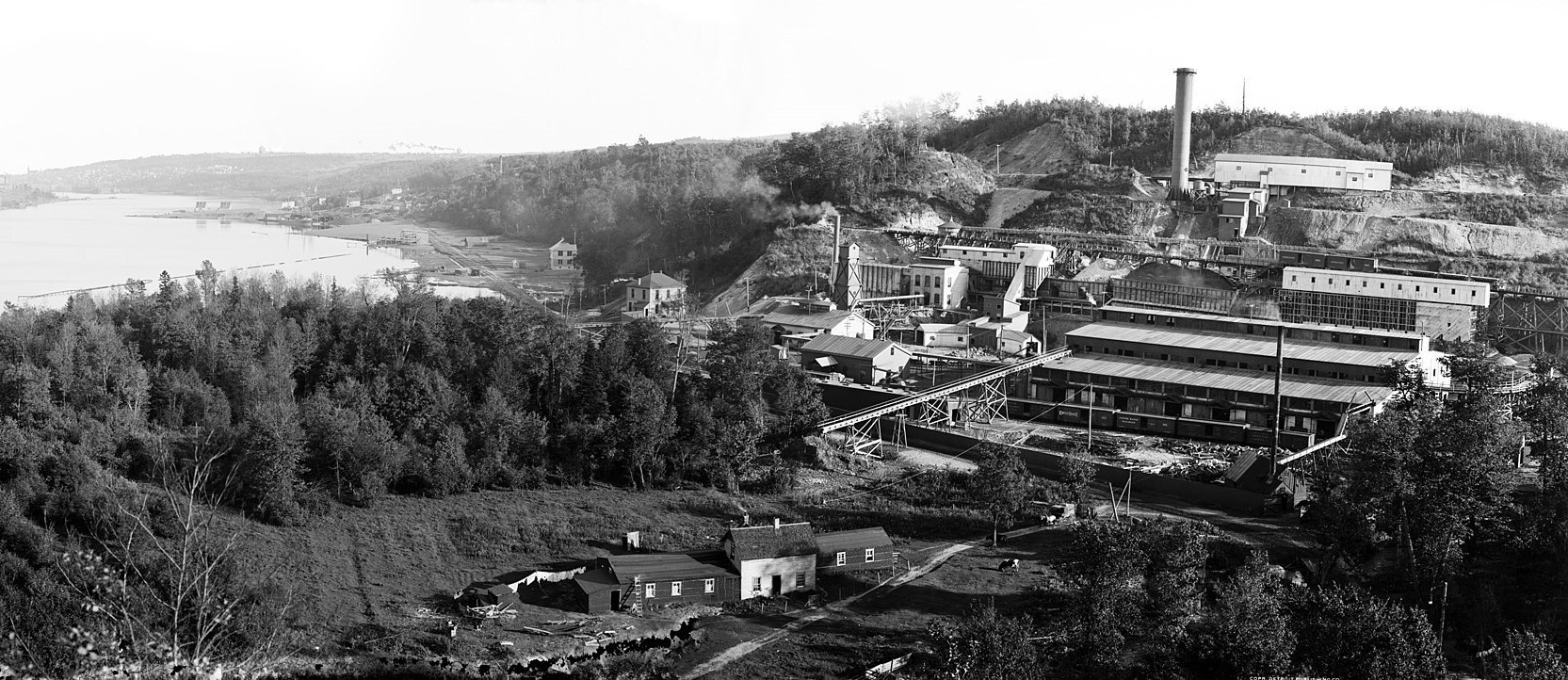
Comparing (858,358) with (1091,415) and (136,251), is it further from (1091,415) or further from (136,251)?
(136,251)

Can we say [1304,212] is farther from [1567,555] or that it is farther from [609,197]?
[609,197]

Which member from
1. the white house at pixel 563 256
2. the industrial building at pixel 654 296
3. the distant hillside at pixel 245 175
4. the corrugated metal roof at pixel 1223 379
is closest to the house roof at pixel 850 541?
the corrugated metal roof at pixel 1223 379

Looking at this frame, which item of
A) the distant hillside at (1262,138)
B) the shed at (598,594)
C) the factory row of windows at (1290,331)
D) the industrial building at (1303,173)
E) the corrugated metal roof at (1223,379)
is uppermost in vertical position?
the distant hillside at (1262,138)

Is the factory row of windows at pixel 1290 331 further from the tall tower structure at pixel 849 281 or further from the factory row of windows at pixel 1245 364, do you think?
the tall tower structure at pixel 849 281

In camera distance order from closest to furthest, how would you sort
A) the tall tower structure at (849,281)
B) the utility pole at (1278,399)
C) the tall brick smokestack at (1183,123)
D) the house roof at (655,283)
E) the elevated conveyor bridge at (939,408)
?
1. the utility pole at (1278,399)
2. the elevated conveyor bridge at (939,408)
3. the tall tower structure at (849,281)
4. the house roof at (655,283)
5. the tall brick smokestack at (1183,123)

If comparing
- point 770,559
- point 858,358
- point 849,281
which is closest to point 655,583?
point 770,559

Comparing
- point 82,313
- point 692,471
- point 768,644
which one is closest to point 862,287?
point 692,471

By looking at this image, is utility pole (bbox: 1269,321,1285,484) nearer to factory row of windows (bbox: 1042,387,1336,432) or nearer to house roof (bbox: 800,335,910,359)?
factory row of windows (bbox: 1042,387,1336,432)

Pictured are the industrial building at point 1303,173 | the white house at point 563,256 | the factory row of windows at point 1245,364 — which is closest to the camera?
the factory row of windows at point 1245,364
